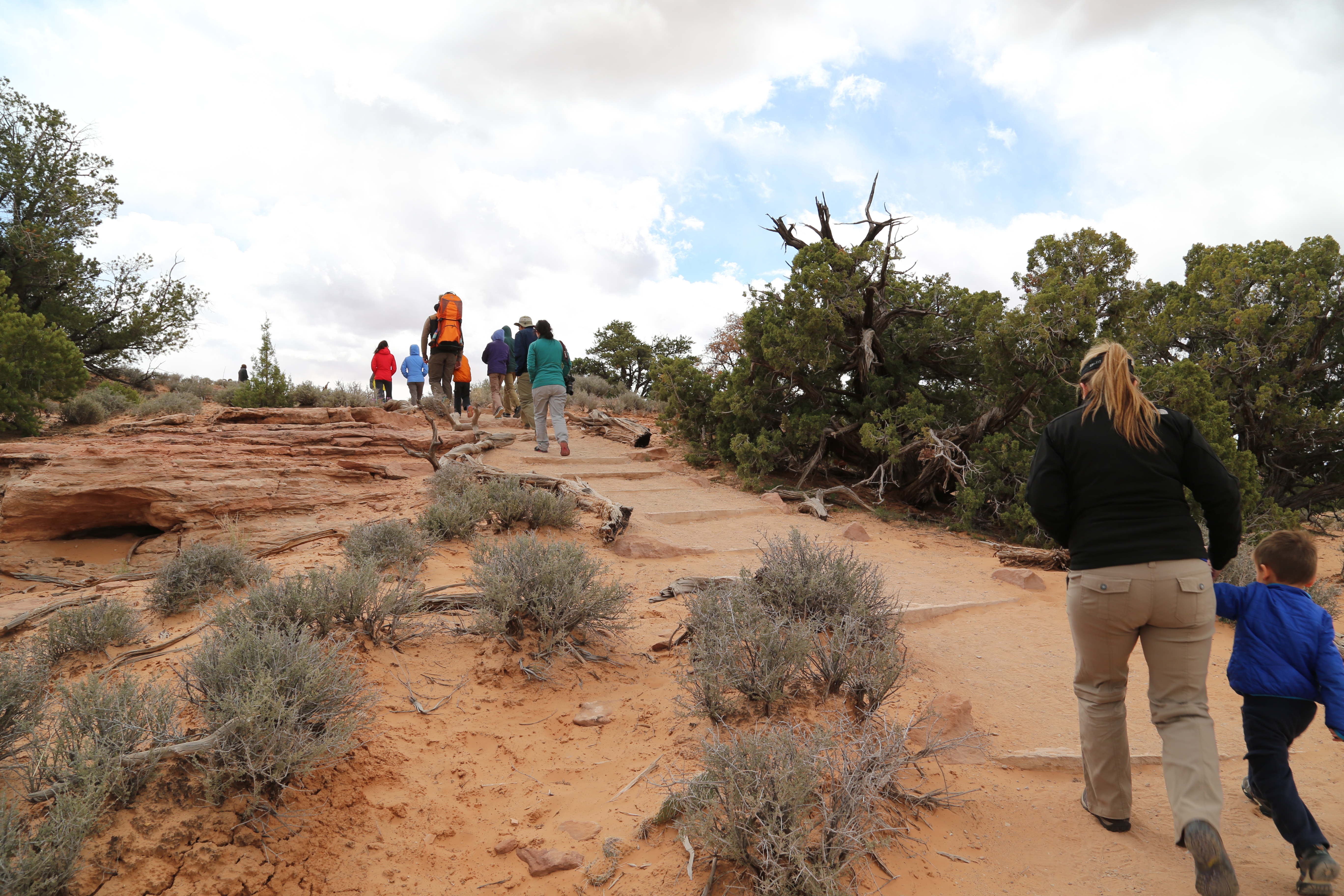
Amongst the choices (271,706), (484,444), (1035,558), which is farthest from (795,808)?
(484,444)

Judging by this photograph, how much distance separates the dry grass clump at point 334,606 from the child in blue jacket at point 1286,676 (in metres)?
4.05

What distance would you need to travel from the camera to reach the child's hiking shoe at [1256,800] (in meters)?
2.76

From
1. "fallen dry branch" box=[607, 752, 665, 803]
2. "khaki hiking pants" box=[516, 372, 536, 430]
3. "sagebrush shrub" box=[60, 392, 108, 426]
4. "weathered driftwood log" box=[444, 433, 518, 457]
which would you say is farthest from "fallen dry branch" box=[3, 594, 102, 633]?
"sagebrush shrub" box=[60, 392, 108, 426]

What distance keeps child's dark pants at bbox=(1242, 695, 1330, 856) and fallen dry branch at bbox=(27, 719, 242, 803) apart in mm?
3738

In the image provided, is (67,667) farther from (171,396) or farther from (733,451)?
(171,396)

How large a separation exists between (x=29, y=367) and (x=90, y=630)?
1090 centimetres

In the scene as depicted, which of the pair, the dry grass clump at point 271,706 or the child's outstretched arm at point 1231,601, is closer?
the dry grass clump at point 271,706

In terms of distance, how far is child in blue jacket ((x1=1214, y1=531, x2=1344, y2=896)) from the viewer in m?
2.43

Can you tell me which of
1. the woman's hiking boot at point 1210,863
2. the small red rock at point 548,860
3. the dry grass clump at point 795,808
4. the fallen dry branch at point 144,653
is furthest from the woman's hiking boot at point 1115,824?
the fallen dry branch at point 144,653

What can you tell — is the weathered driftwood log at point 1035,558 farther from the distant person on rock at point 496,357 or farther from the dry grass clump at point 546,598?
the distant person on rock at point 496,357

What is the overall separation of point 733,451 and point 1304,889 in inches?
352

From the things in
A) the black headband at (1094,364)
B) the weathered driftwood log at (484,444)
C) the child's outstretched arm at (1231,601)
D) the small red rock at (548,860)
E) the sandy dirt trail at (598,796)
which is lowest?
the small red rock at (548,860)

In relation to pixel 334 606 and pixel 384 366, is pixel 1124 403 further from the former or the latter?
pixel 384 366

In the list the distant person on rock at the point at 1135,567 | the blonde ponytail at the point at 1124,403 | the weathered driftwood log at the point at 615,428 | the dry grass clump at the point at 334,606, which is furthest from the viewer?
the weathered driftwood log at the point at 615,428
